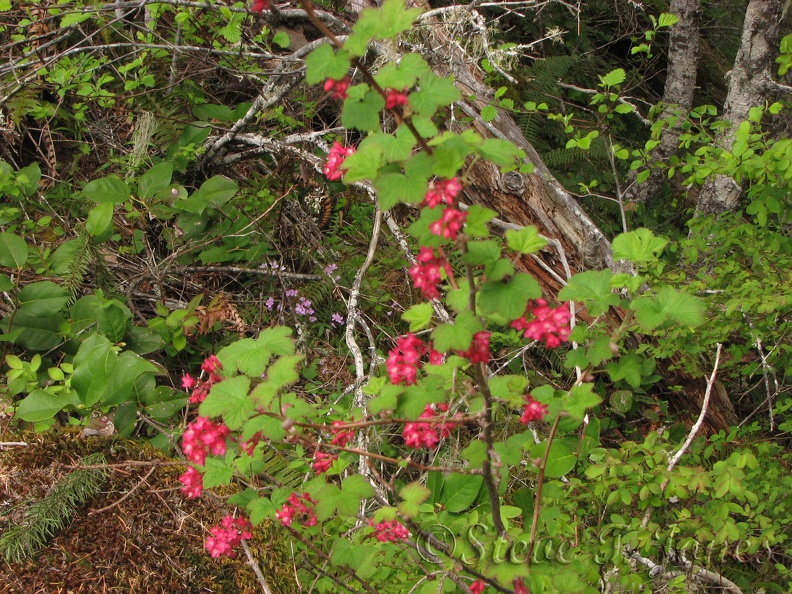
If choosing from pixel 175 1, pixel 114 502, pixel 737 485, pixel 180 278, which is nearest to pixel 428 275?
pixel 737 485

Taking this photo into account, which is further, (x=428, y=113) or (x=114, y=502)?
(x=114, y=502)

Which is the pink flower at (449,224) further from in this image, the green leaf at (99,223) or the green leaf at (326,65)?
the green leaf at (99,223)

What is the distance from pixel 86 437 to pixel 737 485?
2084 millimetres

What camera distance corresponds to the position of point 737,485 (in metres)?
1.67

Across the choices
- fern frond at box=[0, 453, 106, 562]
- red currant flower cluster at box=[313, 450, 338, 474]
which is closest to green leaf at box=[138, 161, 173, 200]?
fern frond at box=[0, 453, 106, 562]

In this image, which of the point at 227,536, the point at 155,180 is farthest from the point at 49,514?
the point at 155,180

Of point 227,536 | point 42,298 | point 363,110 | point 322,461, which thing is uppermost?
point 363,110

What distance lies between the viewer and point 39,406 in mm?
2348

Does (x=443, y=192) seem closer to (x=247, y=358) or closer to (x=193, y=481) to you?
(x=247, y=358)

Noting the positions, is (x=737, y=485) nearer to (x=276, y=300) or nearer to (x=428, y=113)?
(x=428, y=113)

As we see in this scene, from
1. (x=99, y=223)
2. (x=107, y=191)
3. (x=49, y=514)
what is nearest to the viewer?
(x=49, y=514)

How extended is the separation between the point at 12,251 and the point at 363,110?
242 centimetres

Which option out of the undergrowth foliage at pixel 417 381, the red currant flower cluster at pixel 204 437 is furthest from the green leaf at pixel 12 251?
the red currant flower cluster at pixel 204 437

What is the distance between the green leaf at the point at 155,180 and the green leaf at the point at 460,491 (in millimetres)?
2087
